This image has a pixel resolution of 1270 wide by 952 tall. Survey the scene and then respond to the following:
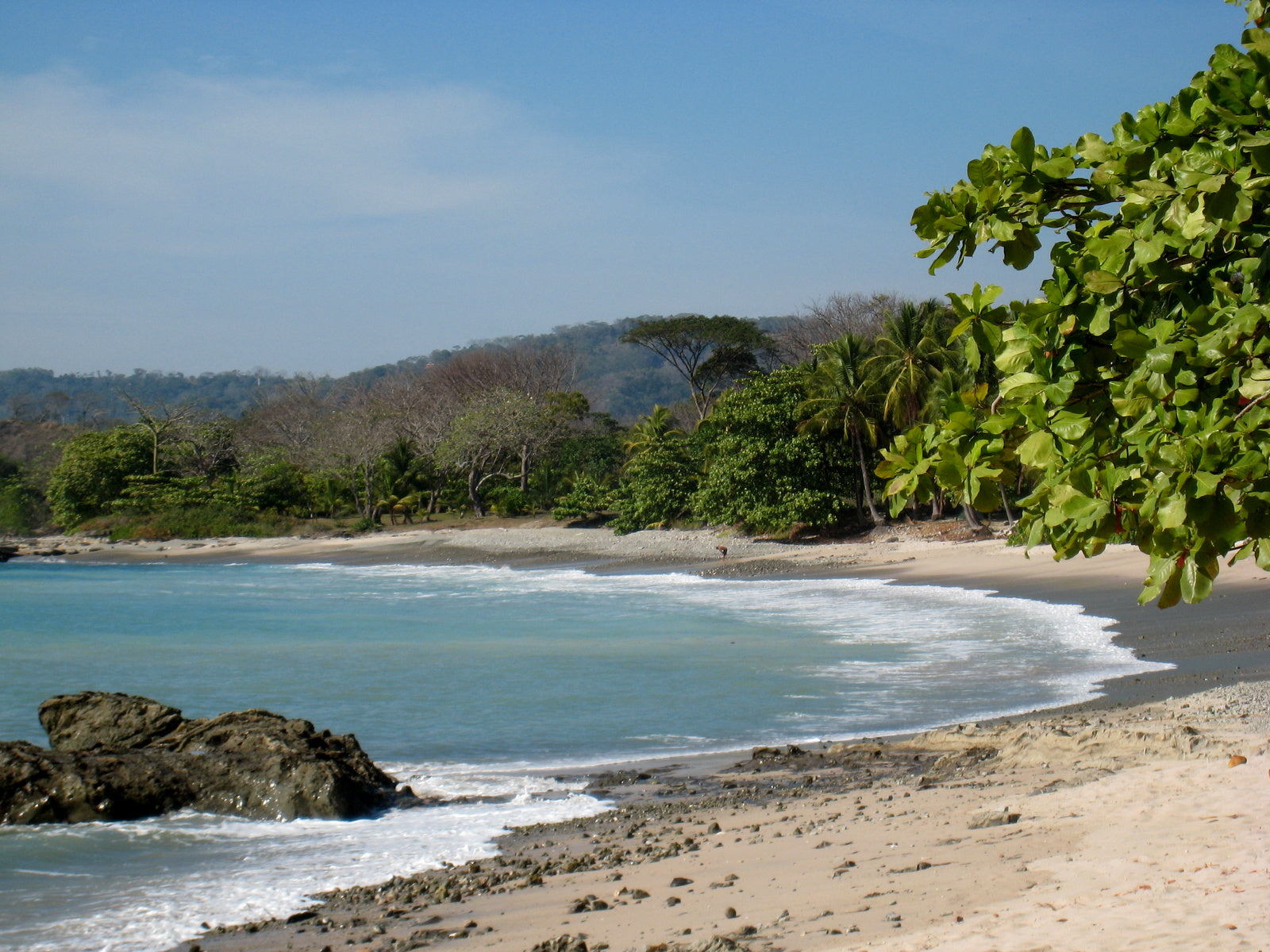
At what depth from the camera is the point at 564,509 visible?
37.8 m

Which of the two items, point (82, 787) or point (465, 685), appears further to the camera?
point (465, 685)

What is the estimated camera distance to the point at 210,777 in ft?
23.4

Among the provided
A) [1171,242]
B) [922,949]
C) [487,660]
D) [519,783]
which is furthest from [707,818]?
[487,660]

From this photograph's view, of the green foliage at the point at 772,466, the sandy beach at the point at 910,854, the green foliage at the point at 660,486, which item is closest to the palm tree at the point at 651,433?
the green foliage at the point at 660,486

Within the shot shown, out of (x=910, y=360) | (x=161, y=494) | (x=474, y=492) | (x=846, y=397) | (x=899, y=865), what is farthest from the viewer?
(x=161, y=494)

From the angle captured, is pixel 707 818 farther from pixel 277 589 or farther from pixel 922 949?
pixel 277 589

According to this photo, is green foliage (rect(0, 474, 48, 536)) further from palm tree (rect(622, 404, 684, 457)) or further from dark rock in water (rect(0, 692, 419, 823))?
dark rock in water (rect(0, 692, 419, 823))

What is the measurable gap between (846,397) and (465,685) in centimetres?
1812

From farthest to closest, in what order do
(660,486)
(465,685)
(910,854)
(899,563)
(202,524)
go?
(202,524) → (660,486) → (899,563) → (465,685) → (910,854)

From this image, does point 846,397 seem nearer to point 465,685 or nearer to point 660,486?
point 660,486

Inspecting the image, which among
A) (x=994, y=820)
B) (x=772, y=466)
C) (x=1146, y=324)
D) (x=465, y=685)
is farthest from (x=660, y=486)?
(x=1146, y=324)

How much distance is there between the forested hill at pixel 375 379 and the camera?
12962 centimetres

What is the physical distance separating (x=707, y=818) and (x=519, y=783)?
2164mm

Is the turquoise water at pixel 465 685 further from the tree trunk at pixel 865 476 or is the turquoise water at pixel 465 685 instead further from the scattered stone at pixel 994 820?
the tree trunk at pixel 865 476
